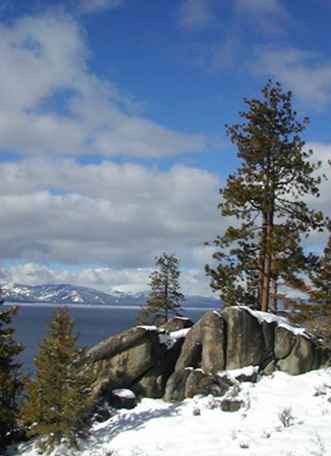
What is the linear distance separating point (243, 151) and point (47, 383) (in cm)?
1844

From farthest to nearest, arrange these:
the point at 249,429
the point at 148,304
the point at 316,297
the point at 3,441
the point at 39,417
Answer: the point at 148,304
the point at 316,297
the point at 3,441
the point at 39,417
the point at 249,429

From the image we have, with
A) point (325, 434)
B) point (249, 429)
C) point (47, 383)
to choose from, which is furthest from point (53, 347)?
point (325, 434)

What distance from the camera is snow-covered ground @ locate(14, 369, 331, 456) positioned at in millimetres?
15914

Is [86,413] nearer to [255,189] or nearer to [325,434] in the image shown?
[325,434]

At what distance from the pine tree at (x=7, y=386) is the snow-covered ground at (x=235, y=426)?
1313 mm

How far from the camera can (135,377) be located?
972 inches

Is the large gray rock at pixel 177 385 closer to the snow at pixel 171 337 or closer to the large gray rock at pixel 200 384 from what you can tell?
the large gray rock at pixel 200 384

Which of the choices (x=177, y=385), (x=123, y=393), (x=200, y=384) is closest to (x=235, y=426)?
(x=200, y=384)

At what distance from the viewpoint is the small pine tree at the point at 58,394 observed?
770 inches

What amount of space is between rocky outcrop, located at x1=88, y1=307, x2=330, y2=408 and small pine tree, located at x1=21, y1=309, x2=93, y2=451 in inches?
121

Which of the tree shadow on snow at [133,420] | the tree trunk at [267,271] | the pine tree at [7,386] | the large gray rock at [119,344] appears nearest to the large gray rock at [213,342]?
the tree shadow on snow at [133,420]

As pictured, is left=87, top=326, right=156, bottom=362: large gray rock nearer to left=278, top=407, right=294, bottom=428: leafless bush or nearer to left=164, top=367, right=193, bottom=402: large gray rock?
Result: left=164, top=367, right=193, bottom=402: large gray rock

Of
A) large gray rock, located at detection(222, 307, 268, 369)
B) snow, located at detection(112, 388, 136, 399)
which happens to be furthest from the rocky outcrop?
snow, located at detection(112, 388, 136, 399)

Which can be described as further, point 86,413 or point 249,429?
point 86,413
